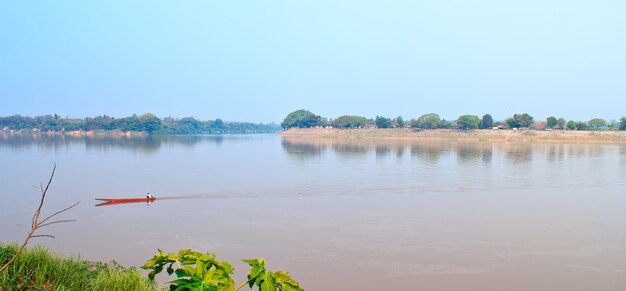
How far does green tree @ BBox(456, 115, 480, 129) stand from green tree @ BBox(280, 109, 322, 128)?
90.1 ft

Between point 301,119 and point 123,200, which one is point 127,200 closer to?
point 123,200

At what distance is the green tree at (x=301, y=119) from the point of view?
88.1m

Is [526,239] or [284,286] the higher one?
[284,286]

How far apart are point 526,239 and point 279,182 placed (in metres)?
11.0

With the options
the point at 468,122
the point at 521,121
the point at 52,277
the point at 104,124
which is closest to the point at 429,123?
the point at 468,122

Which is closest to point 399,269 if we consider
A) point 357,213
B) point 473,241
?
point 473,241

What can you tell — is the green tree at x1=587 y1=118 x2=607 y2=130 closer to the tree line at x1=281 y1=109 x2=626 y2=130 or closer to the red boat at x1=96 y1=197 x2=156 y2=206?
the tree line at x1=281 y1=109 x2=626 y2=130

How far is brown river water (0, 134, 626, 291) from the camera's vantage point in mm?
8680

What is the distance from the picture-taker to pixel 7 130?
326ft

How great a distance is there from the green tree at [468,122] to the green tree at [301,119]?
27473 millimetres

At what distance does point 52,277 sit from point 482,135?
6069cm

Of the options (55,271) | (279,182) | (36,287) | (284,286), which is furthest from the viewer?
(279,182)

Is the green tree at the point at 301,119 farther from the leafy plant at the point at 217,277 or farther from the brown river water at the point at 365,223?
the leafy plant at the point at 217,277

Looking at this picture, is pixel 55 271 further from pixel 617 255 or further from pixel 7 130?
pixel 7 130
